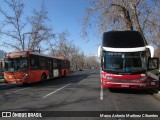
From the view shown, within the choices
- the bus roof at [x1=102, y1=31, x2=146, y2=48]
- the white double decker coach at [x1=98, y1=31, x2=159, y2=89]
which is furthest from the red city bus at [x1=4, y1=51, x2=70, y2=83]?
the bus roof at [x1=102, y1=31, x2=146, y2=48]

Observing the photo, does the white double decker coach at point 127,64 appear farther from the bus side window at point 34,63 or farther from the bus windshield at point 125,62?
the bus side window at point 34,63

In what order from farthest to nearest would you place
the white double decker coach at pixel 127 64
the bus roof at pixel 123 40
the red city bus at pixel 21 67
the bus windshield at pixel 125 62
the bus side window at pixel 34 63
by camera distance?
the bus side window at pixel 34 63, the red city bus at pixel 21 67, the bus roof at pixel 123 40, the bus windshield at pixel 125 62, the white double decker coach at pixel 127 64

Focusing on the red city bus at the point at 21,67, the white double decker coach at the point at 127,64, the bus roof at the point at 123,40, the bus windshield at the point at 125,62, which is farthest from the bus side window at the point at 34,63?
the bus windshield at the point at 125,62

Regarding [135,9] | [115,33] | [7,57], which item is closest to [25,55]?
[7,57]

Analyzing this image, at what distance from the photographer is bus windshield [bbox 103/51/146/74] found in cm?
1299

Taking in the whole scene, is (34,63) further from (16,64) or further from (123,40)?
(123,40)

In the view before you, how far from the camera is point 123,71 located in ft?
42.6

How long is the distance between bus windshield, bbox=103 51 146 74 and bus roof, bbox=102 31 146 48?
514mm

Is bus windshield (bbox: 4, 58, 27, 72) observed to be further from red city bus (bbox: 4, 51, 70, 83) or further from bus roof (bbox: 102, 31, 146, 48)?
bus roof (bbox: 102, 31, 146, 48)

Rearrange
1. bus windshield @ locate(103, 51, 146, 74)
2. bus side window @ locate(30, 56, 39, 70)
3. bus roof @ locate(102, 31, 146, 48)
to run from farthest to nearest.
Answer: bus side window @ locate(30, 56, 39, 70)
bus roof @ locate(102, 31, 146, 48)
bus windshield @ locate(103, 51, 146, 74)

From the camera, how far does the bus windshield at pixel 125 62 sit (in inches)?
512

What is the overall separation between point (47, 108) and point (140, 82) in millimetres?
5904

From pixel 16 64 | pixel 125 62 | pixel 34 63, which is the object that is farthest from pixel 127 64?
pixel 16 64

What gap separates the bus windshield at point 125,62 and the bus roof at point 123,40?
0.51m
